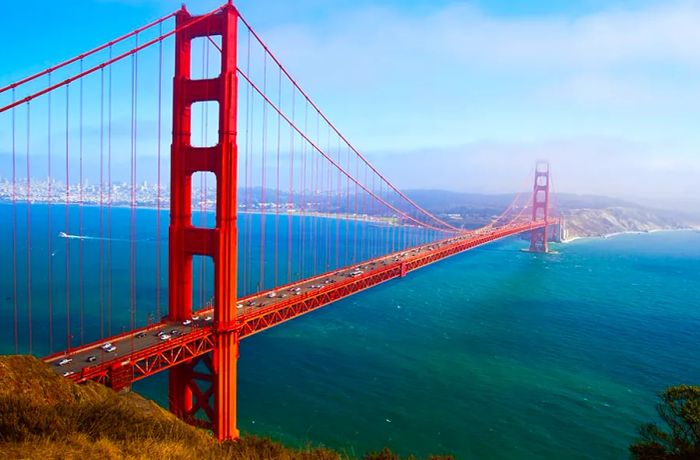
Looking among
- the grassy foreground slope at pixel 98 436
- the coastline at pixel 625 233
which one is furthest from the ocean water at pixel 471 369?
the coastline at pixel 625 233

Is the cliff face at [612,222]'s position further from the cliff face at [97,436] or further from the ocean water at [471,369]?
the cliff face at [97,436]

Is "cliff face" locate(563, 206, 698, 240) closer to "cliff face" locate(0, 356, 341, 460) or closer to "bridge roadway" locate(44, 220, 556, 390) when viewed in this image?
"bridge roadway" locate(44, 220, 556, 390)

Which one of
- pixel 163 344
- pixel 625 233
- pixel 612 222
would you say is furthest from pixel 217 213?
pixel 625 233

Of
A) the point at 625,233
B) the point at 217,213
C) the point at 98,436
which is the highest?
the point at 217,213

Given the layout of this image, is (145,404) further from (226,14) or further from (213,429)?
(226,14)

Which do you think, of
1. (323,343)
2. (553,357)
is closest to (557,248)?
(553,357)

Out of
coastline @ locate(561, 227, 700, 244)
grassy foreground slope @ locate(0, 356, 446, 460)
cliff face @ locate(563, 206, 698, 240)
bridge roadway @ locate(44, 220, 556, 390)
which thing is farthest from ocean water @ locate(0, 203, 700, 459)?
cliff face @ locate(563, 206, 698, 240)

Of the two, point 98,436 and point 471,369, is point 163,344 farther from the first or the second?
point 471,369
